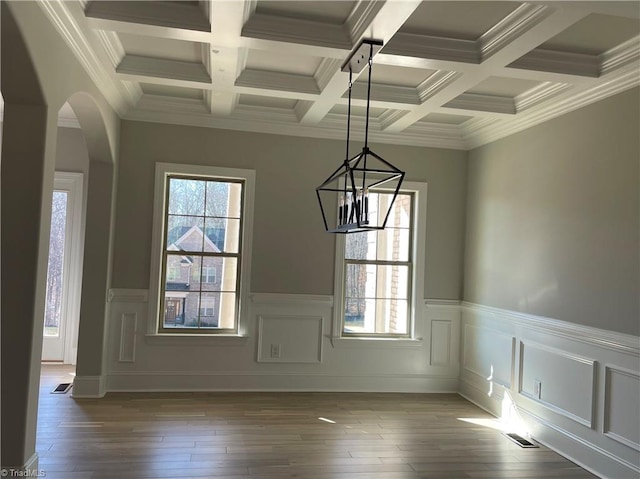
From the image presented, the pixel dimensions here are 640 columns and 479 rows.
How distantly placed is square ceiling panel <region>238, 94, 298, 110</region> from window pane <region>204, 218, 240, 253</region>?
1174 mm

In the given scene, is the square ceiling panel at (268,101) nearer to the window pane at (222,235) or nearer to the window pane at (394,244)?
the window pane at (222,235)

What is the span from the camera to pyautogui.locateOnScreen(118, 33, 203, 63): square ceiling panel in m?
3.46

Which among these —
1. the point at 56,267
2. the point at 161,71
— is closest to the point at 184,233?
the point at 161,71

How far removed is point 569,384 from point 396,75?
2651mm

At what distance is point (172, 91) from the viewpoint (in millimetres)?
4613

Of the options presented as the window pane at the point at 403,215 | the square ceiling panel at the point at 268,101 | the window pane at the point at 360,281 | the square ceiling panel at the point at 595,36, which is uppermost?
the square ceiling panel at the point at 268,101

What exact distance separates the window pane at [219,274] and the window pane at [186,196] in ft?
1.69

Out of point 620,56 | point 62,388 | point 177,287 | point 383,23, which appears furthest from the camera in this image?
point 177,287

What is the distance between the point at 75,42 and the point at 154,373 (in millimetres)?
3119

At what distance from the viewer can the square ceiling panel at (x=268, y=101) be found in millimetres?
4668

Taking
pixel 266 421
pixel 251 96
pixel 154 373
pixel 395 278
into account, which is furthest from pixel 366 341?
pixel 251 96

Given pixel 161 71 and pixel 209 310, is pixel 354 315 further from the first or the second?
pixel 161 71

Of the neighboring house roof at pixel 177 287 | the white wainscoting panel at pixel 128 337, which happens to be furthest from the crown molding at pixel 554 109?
the white wainscoting panel at pixel 128 337

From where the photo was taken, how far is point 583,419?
3.65 meters
